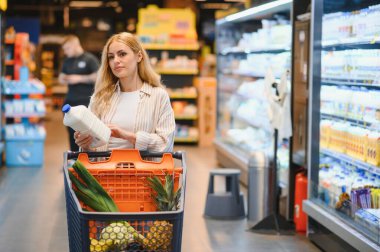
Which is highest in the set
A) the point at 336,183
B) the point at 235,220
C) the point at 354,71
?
the point at 354,71

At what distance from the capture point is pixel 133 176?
3.77 meters

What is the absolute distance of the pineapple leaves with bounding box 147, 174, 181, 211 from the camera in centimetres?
360

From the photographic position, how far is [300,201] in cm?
718

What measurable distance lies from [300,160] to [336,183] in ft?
2.43

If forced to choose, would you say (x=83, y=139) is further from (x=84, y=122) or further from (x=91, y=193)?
(x=91, y=193)

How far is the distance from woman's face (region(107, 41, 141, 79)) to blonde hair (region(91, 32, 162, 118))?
3 centimetres

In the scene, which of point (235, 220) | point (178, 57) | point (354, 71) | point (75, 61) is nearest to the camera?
point (354, 71)

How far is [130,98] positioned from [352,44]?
2.53 meters

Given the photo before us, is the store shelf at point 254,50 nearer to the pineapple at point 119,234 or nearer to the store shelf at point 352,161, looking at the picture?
the store shelf at point 352,161

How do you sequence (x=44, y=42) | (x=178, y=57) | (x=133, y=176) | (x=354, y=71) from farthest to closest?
(x=44, y=42), (x=178, y=57), (x=354, y=71), (x=133, y=176)

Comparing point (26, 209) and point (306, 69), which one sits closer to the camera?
point (306, 69)

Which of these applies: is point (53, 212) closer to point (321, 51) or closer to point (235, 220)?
point (235, 220)

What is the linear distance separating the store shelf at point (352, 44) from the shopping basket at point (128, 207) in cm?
Result: 241

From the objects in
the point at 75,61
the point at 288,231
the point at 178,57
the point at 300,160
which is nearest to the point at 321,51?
the point at 300,160
